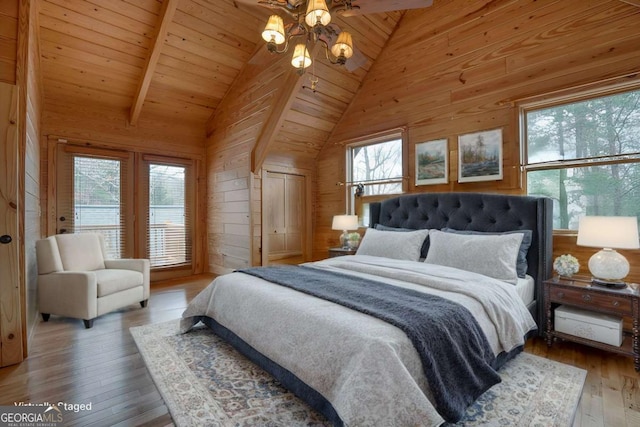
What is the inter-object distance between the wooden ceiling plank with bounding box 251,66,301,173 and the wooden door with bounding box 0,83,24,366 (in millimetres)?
2519

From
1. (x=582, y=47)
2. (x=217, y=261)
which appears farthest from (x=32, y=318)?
(x=582, y=47)

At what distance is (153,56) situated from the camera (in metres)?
3.73

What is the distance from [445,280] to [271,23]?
2105 mm

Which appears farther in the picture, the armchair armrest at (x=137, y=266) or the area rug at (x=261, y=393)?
the armchair armrest at (x=137, y=266)

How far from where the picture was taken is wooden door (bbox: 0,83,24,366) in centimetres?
218

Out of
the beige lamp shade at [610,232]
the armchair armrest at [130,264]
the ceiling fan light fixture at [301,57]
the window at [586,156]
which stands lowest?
the armchair armrest at [130,264]

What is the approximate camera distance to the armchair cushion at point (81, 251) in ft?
10.9

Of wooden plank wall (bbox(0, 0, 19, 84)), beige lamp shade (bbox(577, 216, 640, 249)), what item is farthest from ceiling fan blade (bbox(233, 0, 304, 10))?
beige lamp shade (bbox(577, 216, 640, 249))

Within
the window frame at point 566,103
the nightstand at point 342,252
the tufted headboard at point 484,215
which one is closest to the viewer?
the window frame at point 566,103

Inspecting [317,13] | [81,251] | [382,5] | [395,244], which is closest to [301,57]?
[317,13]

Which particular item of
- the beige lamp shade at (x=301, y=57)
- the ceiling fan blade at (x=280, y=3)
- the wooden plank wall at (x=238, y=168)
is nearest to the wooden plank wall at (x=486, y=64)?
the wooden plank wall at (x=238, y=168)

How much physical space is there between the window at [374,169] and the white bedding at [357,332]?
186 cm

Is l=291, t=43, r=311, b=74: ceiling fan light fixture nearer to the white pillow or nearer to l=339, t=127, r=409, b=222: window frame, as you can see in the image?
the white pillow

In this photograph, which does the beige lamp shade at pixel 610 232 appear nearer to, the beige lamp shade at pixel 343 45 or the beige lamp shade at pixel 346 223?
the beige lamp shade at pixel 343 45
